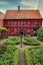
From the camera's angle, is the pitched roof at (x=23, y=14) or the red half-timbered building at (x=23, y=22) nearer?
the red half-timbered building at (x=23, y=22)

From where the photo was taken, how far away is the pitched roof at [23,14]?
166 ft

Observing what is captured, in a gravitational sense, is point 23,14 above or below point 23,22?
above

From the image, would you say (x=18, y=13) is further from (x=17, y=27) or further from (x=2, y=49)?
(x=2, y=49)

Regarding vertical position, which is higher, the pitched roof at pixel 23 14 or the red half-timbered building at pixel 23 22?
the pitched roof at pixel 23 14

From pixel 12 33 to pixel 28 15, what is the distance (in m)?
6.25

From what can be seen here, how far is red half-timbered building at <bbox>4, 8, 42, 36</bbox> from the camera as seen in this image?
50469 millimetres

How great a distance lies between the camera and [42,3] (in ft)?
168

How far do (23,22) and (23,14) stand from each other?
2.14 meters

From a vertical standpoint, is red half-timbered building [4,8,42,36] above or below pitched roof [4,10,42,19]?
below

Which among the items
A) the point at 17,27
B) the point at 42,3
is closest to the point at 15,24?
the point at 17,27

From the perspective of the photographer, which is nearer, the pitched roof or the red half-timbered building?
the red half-timbered building

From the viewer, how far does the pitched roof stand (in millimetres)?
50719

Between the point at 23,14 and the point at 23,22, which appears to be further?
the point at 23,14

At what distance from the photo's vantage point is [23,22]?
51.3 meters
